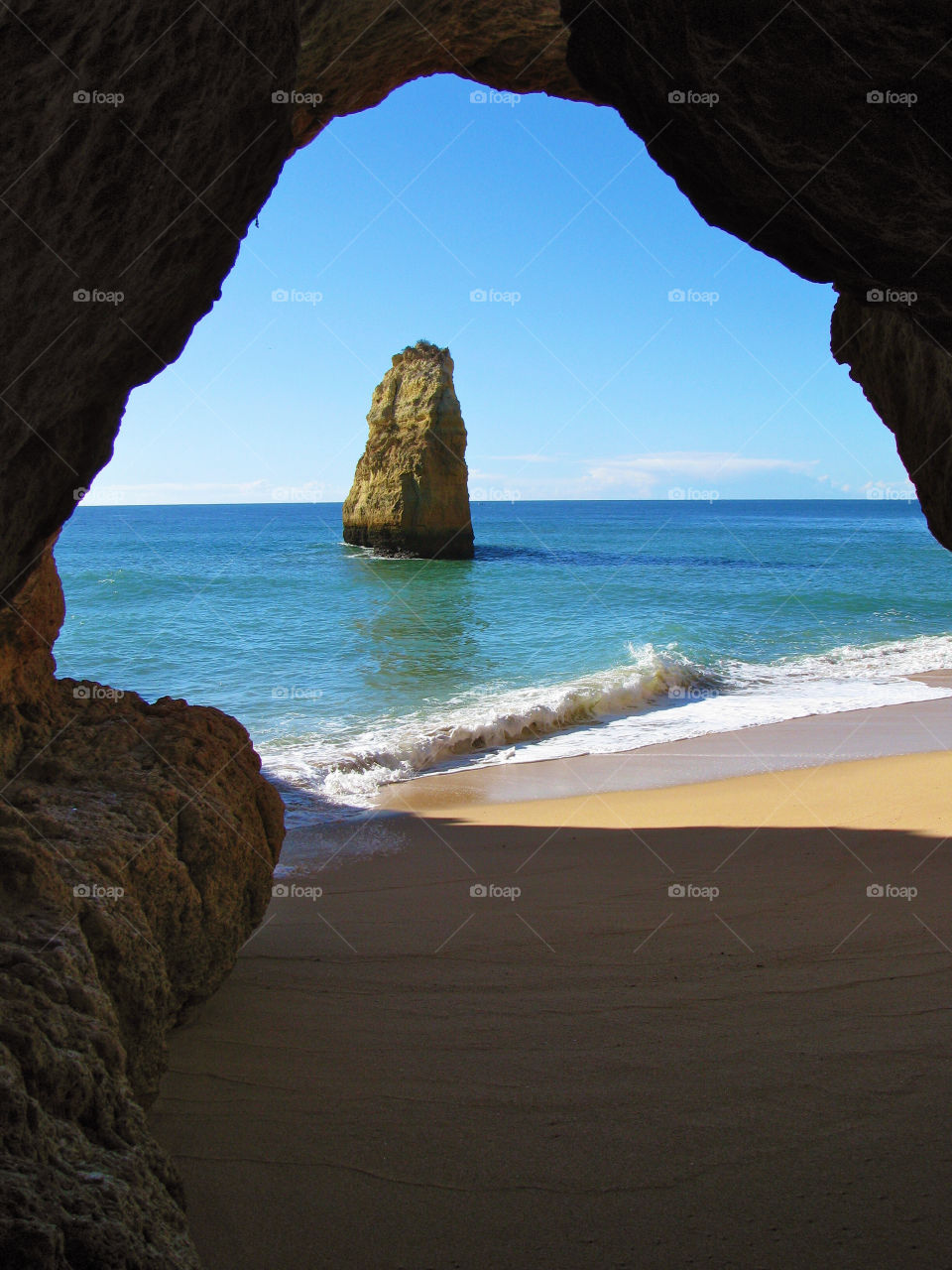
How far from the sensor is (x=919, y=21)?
2045 mm

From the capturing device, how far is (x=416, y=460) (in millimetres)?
36094

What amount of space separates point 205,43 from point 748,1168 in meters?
3.63

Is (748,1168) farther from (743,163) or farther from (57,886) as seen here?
(743,163)
